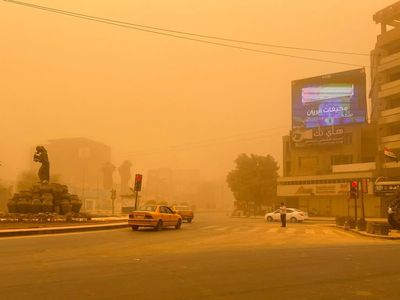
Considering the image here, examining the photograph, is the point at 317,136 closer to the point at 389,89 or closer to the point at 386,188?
the point at 389,89

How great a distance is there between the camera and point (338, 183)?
6988cm

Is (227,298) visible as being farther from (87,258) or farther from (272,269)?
(87,258)

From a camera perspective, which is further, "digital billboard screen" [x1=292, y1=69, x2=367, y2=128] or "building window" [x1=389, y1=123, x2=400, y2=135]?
"digital billboard screen" [x1=292, y1=69, x2=367, y2=128]

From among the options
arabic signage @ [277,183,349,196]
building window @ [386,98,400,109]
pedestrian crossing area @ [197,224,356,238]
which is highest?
building window @ [386,98,400,109]

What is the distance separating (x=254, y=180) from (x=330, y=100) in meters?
18.3

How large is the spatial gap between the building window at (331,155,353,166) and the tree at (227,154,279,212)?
36.0 ft

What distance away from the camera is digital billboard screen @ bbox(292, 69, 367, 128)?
75938 millimetres

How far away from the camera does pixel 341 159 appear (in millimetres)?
77500

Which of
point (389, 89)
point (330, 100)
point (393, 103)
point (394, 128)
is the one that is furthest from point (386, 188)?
point (330, 100)

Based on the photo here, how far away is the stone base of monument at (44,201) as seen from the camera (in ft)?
102

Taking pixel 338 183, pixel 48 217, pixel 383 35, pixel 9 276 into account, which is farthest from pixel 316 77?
pixel 9 276

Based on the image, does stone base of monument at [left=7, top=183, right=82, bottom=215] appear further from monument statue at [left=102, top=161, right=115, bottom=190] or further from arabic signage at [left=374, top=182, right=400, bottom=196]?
monument statue at [left=102, top=161, right=115, bottom=190]

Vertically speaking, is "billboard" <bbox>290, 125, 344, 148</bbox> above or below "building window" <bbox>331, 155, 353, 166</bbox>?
above

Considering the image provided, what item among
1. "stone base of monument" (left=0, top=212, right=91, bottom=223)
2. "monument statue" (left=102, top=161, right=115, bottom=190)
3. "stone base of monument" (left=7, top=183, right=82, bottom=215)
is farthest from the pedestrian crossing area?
"monument statue" (left=102, top=161, right=115, bottom=190)
